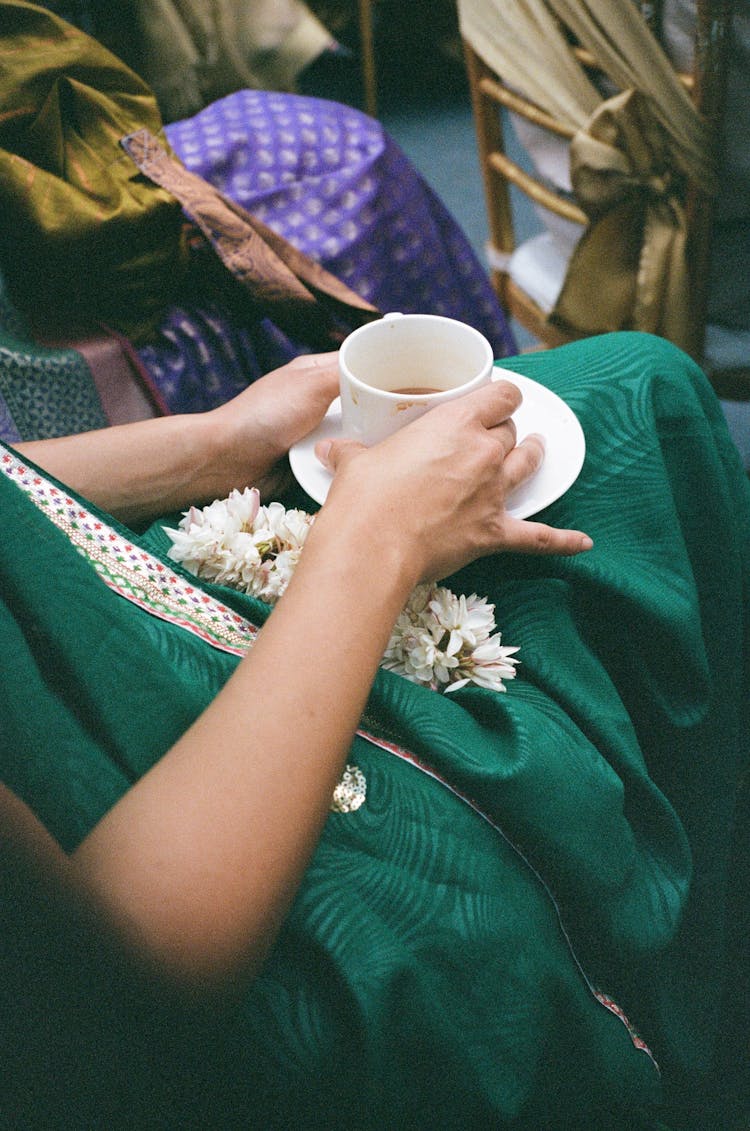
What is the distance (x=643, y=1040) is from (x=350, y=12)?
9.59ft

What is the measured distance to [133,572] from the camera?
60 centimetres

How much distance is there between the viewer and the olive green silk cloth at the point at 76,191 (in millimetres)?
880

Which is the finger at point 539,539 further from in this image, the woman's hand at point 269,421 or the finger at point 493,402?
the woman's hand at point 269,421

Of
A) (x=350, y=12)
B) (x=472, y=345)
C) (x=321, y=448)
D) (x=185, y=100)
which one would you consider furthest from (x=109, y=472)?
(x=350, y=12)

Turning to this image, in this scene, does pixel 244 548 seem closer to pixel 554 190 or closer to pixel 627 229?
pixel 627 229

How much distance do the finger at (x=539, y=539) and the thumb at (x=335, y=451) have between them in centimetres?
12

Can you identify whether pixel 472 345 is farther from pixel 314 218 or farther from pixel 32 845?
pixel 314 218

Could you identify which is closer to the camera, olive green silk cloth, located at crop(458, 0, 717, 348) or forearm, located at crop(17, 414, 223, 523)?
forearm, located at crop(17, 414, 223, 523)

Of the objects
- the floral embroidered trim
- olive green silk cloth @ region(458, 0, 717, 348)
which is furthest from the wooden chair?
the floral embroidered trim

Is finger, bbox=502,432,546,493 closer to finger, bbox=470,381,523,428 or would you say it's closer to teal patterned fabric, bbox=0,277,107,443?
finger, bbox=470,381,523,428

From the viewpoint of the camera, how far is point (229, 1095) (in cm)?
55

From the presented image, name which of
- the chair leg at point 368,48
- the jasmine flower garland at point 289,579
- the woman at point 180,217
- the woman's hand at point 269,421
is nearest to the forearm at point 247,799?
the jasmine flower garland at point 289,579

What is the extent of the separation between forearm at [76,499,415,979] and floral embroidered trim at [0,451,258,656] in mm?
108

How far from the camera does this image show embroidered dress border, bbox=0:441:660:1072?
23.0 inches
